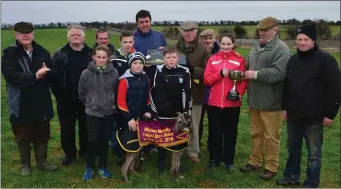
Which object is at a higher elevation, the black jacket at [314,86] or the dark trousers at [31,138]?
the black jacket at [314,86]

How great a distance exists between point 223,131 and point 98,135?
229cm

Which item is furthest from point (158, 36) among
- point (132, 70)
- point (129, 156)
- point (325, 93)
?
point (325, 93)

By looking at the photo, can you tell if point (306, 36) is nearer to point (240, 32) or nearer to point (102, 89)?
point (102, 89)

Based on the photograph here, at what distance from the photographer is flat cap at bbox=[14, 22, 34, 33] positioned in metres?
6.06

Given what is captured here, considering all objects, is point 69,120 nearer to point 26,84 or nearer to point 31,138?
point 31,138

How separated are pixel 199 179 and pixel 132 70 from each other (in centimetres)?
231

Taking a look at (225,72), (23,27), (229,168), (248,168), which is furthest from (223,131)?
(23,27)

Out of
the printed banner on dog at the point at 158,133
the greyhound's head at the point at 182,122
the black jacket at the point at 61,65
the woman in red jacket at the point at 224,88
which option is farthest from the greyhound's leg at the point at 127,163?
the black jacket at the point at 61,65

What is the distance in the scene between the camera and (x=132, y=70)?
19.7 feet

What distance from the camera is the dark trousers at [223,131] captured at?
257 inches

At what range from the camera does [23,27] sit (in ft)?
20.0

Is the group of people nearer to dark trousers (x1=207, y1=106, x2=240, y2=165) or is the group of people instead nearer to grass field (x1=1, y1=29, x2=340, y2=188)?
dark trousers (x1=207, y1=106, x2=240, y2=165)

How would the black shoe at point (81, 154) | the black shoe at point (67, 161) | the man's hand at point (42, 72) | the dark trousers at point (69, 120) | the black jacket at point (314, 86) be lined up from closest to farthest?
1. the black jacket at point (314, 86)
2. the man's hand at point (42, 72)
3. the dark trousers at point (69, 120)
4. the black shoe at point (67, 161)
5. the black shoe at point (81, 154)

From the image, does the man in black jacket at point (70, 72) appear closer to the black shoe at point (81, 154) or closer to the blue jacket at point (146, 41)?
the black shoe at point (81, 154)
